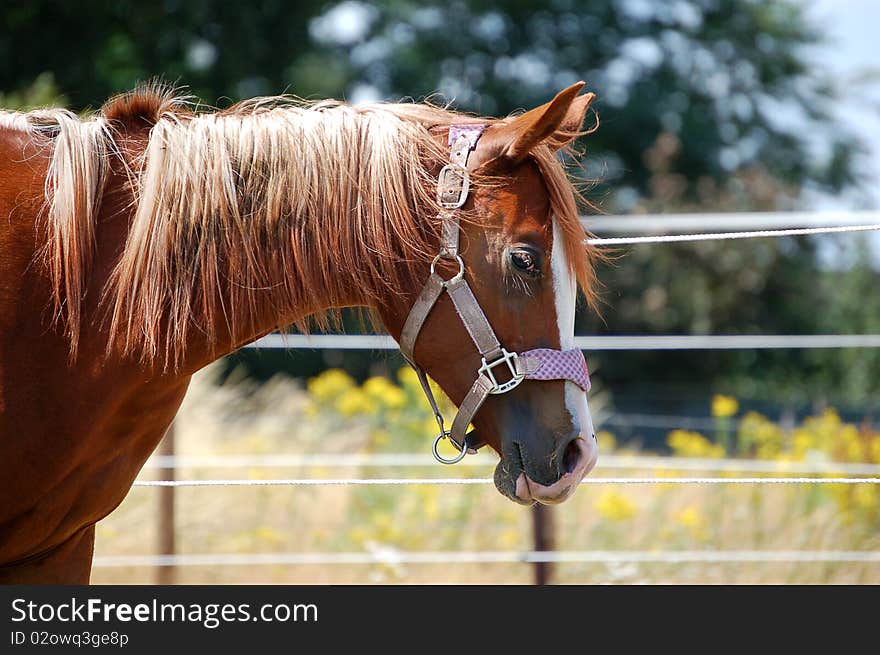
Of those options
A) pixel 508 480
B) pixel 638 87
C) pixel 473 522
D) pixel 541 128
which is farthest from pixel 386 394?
pixel 638 87

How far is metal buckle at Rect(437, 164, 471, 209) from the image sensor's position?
6.84ft

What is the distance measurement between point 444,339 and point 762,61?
65.5ft

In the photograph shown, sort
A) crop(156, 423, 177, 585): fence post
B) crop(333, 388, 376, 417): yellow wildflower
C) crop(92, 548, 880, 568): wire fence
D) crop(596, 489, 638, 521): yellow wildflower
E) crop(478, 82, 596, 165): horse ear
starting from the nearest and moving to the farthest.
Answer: crop(478, 82, 596, 165): horse ear < crop(92, 548, 880, 568): wire fence < crop(156, 423, 177, 585): fence post < crop(596, 489, 638, 521): yellow wildflower < crop(333, 388, 376, 417): yellow wildflower

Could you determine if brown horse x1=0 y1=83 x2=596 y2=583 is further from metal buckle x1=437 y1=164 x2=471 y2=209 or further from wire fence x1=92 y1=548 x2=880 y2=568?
wire fence x1=92 y1=548 x2=880 y2=568

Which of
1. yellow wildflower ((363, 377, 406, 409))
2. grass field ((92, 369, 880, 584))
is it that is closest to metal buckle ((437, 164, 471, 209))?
grass field ((92, 369, 880, 584))

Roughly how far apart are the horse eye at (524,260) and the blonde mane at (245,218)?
0.39 feet

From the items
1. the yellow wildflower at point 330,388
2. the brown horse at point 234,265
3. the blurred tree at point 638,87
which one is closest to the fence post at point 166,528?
the yellow wildflower at point 330,388

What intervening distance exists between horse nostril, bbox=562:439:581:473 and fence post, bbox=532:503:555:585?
2.44 meters

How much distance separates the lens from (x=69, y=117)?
220 cm

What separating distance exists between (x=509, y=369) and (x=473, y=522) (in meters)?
3.23

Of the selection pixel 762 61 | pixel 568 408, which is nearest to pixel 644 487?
pixel 568 408

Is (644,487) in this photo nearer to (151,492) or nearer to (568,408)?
(151,492)

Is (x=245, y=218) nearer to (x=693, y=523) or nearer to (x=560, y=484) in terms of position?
(x=560, y=484)

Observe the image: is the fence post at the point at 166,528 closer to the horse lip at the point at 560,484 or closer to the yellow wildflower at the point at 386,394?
the yellow wildflower at the point at 386,394
